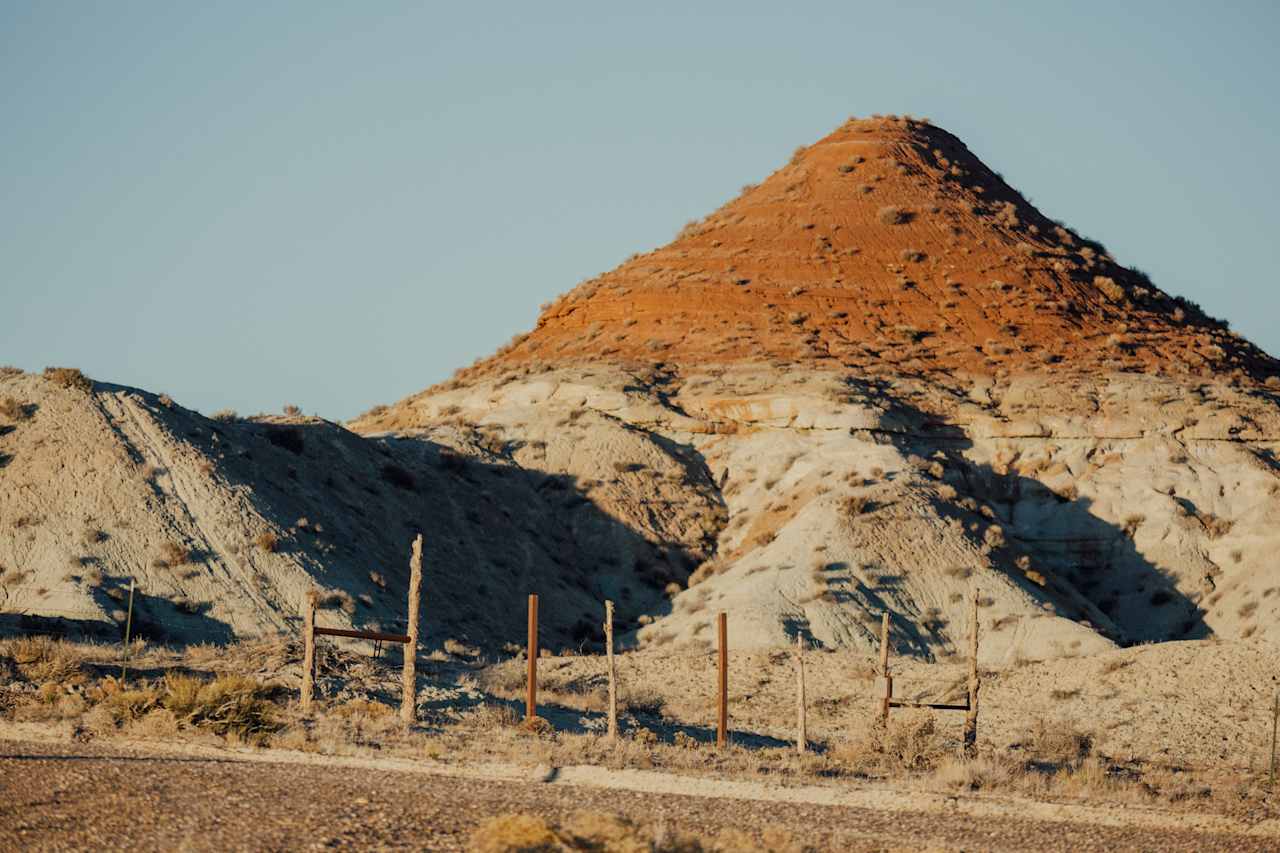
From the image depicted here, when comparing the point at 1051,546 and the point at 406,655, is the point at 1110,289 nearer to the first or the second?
the point at 1051,546

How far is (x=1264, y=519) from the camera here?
47688 mm

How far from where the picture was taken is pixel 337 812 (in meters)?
18.3

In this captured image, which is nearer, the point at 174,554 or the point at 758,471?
the point at 174,554

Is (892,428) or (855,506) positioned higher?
(892,428)

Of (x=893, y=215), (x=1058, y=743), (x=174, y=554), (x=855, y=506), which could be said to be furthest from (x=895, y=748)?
(x=893, y=215)

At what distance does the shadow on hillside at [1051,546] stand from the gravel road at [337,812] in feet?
66.7

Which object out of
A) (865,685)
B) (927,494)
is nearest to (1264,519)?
(927,494)

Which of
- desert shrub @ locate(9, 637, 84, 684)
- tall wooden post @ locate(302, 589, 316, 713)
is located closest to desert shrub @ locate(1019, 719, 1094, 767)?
tall wooden post @ locate(302, 589, 316, 713)

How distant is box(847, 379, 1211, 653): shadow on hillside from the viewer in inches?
1758

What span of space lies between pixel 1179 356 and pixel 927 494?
1781 cm

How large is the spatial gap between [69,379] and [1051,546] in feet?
87.6

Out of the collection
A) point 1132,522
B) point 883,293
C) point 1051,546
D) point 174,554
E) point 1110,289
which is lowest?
point 174,554

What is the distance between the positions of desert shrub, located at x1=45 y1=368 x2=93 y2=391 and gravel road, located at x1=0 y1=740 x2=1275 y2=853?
22.6 metres

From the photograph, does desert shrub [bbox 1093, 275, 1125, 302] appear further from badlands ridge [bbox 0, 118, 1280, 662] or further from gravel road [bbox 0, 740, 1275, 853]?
gravel road [bbox 0, 740, 1275, 853]
